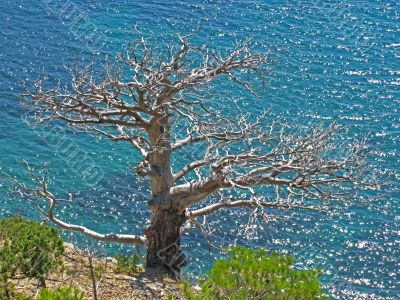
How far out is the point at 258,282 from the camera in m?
14.3

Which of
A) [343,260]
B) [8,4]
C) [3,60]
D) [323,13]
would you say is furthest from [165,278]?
[8,4]

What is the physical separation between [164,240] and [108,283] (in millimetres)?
2539

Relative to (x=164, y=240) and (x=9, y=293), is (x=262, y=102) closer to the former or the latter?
(x=164, y=240)

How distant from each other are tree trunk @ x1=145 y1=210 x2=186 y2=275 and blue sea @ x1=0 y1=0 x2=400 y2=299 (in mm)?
2818

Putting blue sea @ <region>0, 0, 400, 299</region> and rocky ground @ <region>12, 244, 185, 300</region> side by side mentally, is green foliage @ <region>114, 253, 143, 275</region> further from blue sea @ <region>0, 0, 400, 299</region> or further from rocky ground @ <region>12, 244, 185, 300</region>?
blue sea @ <region>0, 0, 400, 299</region>

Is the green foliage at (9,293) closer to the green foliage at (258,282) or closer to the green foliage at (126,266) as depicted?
the green foliage at (126,266)

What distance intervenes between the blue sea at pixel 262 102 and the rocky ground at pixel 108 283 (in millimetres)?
3942

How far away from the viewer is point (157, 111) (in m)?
22.3

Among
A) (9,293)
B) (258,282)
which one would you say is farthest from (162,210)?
(258,282)

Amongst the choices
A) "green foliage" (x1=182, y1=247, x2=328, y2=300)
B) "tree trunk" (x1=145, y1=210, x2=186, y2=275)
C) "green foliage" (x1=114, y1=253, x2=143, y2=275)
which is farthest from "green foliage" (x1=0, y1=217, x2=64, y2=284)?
"green foliage" (x1=182, y1=247, x2=328, y2=300)

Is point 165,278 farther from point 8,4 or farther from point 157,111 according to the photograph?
point 8,4

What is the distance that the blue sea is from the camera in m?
33.5

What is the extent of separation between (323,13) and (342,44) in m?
4.80

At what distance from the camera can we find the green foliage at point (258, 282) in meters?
14.1
